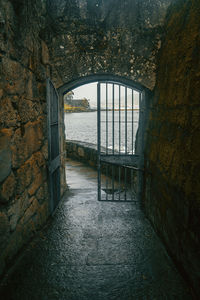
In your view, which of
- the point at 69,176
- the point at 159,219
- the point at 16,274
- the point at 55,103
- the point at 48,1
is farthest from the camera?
the point at 69,176

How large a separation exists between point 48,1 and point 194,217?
3.30 m

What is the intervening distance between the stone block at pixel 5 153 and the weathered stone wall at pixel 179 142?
5.27ft

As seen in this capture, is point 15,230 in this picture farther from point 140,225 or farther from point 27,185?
point 140,225

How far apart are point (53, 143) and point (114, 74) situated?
1397mm

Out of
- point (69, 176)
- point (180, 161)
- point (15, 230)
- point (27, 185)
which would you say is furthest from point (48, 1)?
point (69, 176)

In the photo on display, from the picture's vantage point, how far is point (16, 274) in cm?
209

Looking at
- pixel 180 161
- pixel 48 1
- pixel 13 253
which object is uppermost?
pixel 48 1

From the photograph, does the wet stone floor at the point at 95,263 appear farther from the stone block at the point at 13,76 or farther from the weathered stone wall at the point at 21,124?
the stone block at the point at 13,76

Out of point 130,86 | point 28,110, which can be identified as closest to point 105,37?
point 130,86

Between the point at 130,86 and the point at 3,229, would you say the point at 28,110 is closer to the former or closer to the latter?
the point at 3,229

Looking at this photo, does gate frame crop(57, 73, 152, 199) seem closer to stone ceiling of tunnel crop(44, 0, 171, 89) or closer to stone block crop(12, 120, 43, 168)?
stone ceiling of tunnel crop(44, 0, 171, 89)

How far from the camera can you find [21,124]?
233cm

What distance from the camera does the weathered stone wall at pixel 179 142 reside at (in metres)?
1.88

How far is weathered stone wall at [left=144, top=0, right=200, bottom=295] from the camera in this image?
1879 mm
